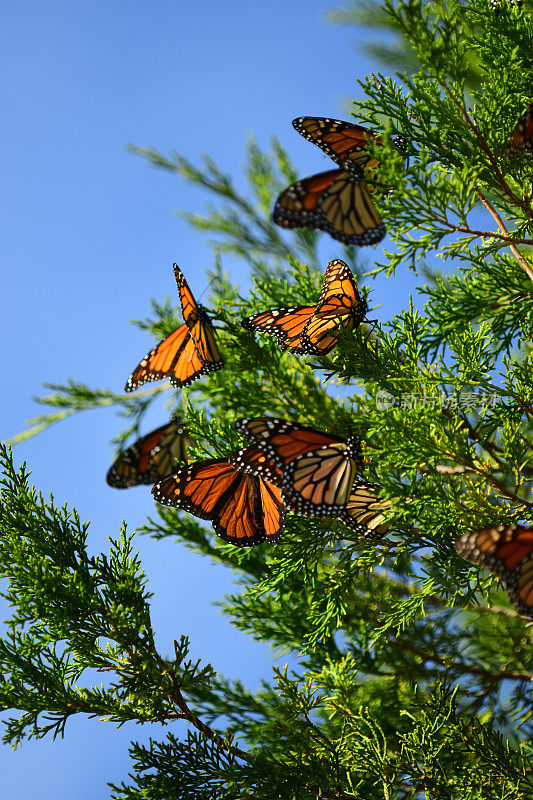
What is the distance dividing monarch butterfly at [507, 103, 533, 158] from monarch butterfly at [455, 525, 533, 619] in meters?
0.66

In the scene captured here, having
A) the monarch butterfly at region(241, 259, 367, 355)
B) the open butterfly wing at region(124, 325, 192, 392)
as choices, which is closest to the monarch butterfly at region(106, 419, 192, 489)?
the open butterfly wing at region(124, 325, 192, 392)

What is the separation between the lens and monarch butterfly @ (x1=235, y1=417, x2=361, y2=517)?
1271mm

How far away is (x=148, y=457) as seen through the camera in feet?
6.55

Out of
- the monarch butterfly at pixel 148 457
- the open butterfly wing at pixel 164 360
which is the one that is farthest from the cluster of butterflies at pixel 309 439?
the monarch butterfly at pixel 148 457

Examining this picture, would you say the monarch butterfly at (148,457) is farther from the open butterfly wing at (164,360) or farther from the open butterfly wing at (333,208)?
the open butterfly wing at (333,208)

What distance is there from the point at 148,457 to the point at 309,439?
78 centimetres

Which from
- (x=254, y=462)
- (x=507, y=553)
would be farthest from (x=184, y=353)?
(x=507, y=553)

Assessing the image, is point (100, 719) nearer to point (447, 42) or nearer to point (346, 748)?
point (346, 748)

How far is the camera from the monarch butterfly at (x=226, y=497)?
4.69 ft

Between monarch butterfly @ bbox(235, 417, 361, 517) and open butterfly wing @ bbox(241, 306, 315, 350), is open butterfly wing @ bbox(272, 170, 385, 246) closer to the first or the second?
open butterfly wing @ bbox(241, 306, 315, 350)

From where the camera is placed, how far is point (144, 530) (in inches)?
66.4

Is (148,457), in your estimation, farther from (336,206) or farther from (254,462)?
(336,206)

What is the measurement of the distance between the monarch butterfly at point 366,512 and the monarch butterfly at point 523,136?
649 millimetres

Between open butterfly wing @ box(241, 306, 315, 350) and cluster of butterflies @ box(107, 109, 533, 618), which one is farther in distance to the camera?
open butterfly wing @ box(241, 306, 315, 350)
